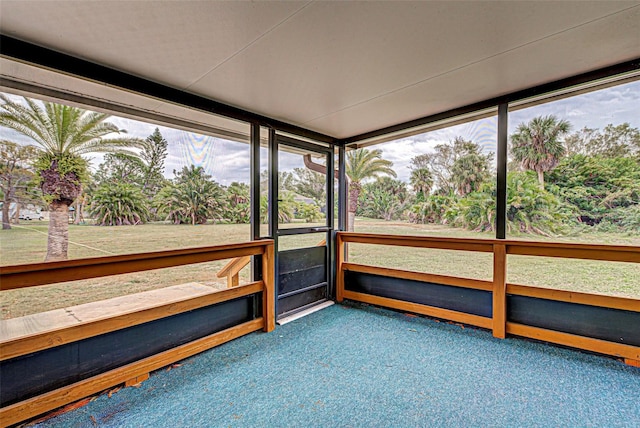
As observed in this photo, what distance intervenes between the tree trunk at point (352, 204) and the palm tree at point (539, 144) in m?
1.94

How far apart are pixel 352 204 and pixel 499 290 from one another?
2.05 metres

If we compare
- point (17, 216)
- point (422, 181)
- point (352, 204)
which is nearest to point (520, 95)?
point (422, 181)

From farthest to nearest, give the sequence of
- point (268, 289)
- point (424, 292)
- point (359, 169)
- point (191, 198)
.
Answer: point (359, 169) → point (424, 292) → point (268, 289) → point (191, 198)

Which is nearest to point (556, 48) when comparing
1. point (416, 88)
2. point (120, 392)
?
point (416, 88)

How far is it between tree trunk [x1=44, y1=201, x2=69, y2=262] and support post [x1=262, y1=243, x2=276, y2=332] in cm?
155

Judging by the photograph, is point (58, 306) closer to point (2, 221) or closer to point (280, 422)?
point (2, 221)

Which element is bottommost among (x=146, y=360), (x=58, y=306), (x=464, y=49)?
(x=146, y=360)

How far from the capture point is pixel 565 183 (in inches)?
96.3

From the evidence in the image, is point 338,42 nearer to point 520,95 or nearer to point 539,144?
point 520,95

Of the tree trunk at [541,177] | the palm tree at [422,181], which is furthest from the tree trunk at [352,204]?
the tree trunk at [541,177]

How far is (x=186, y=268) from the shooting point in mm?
2906

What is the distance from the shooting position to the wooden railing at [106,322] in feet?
5.03

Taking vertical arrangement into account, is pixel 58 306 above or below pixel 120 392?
above

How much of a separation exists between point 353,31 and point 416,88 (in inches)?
39.4
